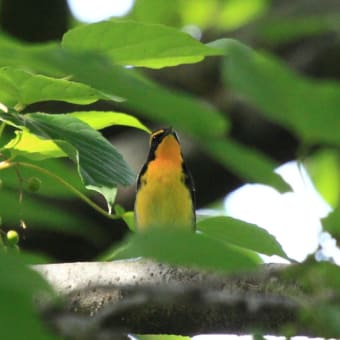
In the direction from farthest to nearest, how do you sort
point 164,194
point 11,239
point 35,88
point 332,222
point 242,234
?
point 164,194
point 11,239
point 35,88
point 242,234
point 332,222

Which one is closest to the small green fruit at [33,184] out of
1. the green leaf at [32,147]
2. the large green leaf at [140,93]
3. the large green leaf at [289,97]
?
the green leaf at [32,147]

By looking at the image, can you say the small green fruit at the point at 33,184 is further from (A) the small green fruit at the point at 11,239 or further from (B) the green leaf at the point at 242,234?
(B) the green leaf at the point at 242,234

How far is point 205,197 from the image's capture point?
5.43 meters

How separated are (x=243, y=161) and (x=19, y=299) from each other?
0.62 feet

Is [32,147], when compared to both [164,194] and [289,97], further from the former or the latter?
[164,194]

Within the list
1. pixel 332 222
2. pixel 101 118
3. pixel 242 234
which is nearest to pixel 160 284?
pixel 242 234

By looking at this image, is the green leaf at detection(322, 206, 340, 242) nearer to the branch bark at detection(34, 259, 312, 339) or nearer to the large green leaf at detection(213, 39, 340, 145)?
the large green leaf at detection(213, 39, 340, 145)

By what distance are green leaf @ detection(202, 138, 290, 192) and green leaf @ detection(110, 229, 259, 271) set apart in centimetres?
6

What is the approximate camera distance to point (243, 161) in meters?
0.66

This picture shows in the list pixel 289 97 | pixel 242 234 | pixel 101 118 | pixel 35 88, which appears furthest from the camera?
pixel 101 118

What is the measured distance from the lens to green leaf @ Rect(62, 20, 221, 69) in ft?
4.42

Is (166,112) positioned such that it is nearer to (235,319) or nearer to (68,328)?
(68,328)

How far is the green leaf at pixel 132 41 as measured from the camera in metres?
1.35

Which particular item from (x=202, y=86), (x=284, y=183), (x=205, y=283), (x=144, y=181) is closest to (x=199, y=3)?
(x=202, y=86)
